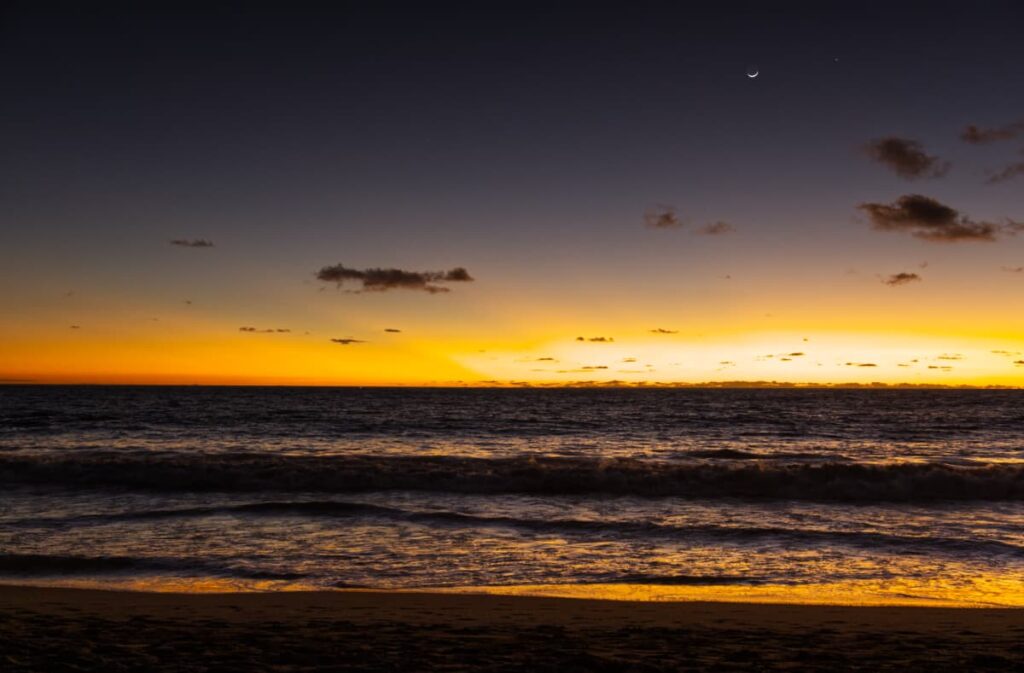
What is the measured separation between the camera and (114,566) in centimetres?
1352

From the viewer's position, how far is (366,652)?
8.13 m

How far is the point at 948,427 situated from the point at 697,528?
2140 inches

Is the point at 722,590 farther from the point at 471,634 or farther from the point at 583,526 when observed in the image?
the point at 583,526

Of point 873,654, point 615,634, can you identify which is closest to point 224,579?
point 615,634

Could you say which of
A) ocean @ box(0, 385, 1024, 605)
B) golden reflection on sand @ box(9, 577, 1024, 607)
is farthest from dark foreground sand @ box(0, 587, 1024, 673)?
ocean @ box(0, 385, 1024, 605)

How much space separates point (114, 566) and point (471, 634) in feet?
26.1

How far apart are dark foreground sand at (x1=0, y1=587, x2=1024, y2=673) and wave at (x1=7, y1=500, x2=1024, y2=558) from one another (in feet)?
19.1

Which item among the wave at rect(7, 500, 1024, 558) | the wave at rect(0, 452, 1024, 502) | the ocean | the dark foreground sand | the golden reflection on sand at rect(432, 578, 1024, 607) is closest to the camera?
the dark foreground sand

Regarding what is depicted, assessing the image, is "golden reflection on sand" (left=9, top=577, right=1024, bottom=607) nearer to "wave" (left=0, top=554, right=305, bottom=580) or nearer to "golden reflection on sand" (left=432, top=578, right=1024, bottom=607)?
"golden reflection on sand" (left=432, top=578, right=1024, bottom=607)

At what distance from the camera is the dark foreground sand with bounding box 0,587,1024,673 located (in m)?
7.75

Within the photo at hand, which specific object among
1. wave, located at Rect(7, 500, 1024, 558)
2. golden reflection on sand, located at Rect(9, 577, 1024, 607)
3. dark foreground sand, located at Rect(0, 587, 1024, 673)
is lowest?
wave, located at Rect(7, 500, 1024, 558)

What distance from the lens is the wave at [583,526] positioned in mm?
16359

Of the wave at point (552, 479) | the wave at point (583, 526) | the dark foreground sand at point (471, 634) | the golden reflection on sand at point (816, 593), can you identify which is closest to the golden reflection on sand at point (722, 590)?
the golden reflection on sand at point (816, 593)

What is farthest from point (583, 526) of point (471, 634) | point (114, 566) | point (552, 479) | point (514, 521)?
point (114, 566)
